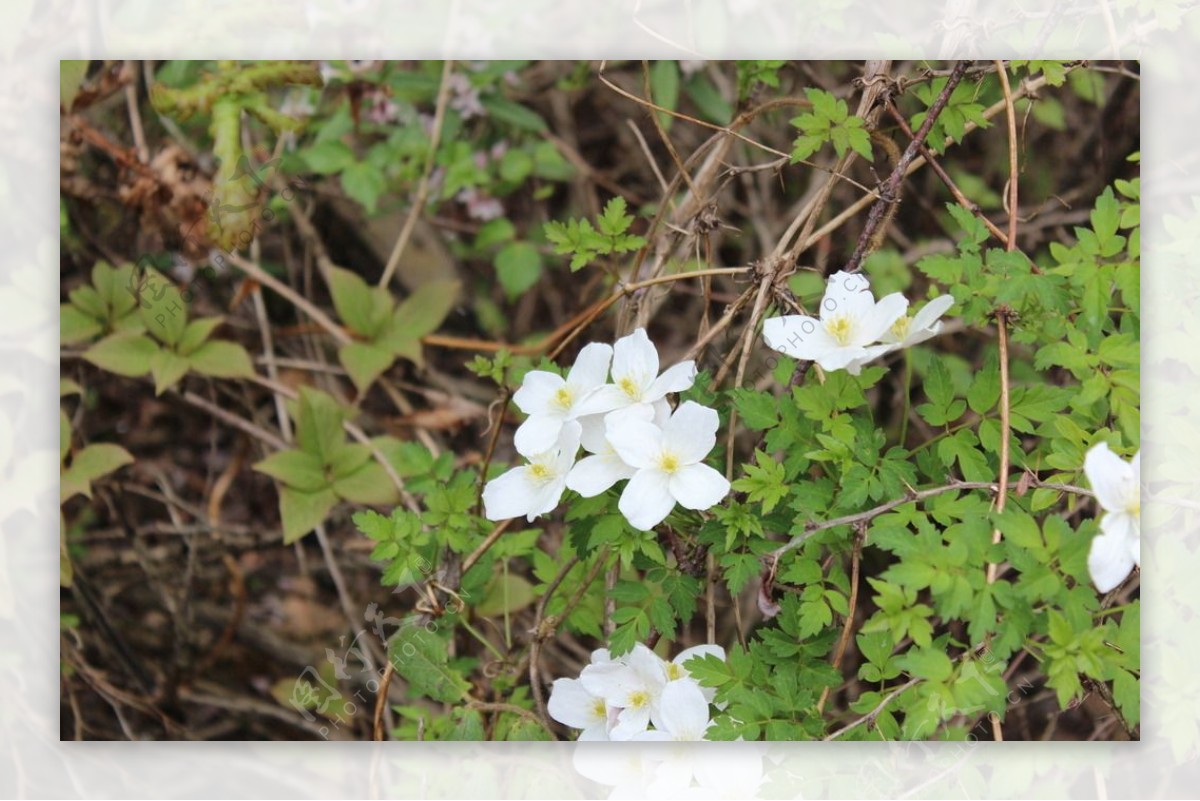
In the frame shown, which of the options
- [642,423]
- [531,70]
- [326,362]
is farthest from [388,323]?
[642,423]

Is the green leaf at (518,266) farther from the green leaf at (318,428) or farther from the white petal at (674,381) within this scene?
the white petal at (674,381)

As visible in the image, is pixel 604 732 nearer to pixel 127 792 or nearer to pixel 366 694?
pixel 366 694

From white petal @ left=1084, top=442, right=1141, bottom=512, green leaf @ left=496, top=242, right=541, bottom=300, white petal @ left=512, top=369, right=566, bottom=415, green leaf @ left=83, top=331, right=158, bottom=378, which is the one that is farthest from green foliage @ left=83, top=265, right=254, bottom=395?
white petal @ left=1084, top=442, right=1141, bottom=512

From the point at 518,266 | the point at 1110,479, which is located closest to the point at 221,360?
the point at 518,266

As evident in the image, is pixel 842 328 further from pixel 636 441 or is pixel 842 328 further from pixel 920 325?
pixel 636 441

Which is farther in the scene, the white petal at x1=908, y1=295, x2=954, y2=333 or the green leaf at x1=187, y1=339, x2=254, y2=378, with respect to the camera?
the green leaf at x1=187, y1=339, x2=254, y2=378

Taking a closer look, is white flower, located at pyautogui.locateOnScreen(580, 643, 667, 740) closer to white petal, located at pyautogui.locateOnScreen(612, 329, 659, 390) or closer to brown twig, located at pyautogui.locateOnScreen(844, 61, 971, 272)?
white petal, located at pyautogui.locateOnScreen(612, 329, 659, 390)
